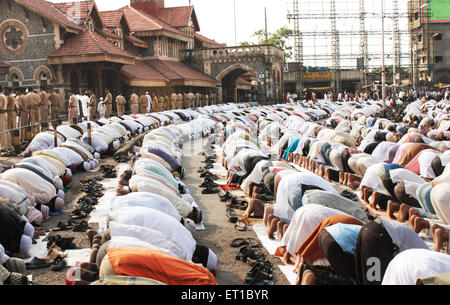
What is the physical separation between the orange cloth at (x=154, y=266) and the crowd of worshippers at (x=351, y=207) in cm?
140

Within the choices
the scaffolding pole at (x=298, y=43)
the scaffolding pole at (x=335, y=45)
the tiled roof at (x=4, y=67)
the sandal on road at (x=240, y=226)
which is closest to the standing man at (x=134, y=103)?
the tiled roof at (x=4, y=67)

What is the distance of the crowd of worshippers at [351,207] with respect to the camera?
5.75 m

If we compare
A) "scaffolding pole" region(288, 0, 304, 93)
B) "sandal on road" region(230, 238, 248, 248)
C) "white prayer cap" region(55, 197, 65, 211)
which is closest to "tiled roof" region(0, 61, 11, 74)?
"white prayer cap" region(55, 197, 65, 211)

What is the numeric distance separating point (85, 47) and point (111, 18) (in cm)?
978

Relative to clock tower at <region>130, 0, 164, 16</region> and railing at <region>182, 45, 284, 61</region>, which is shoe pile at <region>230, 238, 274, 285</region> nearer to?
railing at <region>182, 45, 284, 61</region>

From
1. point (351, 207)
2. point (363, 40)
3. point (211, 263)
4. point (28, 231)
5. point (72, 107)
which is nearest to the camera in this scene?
point (211, 263)

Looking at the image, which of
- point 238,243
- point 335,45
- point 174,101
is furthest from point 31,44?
point 335,45

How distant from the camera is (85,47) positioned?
90.2 feet

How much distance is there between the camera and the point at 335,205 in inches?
299

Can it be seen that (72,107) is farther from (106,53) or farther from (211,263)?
(211,263)

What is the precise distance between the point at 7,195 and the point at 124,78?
2468cm

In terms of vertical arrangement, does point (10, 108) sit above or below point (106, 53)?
below

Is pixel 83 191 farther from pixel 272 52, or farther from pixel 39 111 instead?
pixel 272 52
